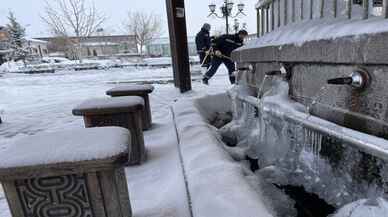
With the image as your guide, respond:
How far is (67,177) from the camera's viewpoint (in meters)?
1.42

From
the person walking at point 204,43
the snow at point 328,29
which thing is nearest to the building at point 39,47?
the person walking at point 204,43

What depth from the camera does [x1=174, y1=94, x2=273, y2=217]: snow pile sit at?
1564mm

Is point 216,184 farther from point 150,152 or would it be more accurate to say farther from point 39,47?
point 39,47

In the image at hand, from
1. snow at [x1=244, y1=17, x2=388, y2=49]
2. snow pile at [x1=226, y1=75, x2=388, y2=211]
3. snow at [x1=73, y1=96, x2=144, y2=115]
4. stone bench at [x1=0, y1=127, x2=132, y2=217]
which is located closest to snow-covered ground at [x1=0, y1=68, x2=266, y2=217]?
stone bench at [x1=0, y1=127, x2=132, y2=217]

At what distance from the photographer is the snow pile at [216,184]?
1564 mm

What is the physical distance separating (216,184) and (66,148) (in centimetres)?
99

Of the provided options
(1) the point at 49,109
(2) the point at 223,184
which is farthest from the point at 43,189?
(1) the point at 49,109

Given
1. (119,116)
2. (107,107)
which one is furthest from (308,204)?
(107,107)

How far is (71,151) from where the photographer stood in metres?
1.40

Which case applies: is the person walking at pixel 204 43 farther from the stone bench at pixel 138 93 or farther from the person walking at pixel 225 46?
the stone bench at pixel 138 93

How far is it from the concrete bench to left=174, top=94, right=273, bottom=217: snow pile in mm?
482

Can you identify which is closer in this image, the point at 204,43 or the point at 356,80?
Result: the point at 356,80

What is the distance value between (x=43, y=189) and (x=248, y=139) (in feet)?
9.14

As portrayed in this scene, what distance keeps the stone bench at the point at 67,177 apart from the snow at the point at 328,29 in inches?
62.9
